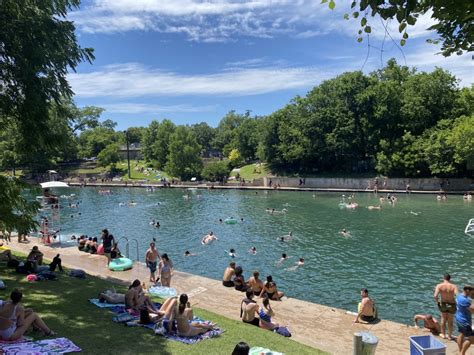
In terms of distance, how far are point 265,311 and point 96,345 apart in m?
5.33

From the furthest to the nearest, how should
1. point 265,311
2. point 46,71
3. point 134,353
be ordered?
point 265,311
point 46,71
point 134,353

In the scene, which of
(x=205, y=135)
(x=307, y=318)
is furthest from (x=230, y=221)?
(x=205, y=135)

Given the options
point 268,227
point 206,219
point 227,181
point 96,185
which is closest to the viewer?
point 268,227

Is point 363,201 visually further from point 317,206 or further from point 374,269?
point 374,269

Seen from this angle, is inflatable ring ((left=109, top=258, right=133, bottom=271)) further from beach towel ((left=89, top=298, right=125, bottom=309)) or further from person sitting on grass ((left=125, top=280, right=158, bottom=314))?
person sitting on grass ((left=125, top=280, right=158, bottom=314))

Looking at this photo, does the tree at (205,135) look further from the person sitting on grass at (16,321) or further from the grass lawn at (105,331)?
the person sitting on grass at (16,321)

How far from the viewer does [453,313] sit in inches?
488

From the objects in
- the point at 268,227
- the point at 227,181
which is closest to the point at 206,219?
the point at 268,227

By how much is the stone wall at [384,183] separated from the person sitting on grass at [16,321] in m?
58.0

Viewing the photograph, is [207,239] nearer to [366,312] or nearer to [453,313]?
[366,312]

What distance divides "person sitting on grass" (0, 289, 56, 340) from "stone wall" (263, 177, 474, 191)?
58025mm

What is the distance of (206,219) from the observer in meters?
41.0

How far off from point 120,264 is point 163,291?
16.8ft

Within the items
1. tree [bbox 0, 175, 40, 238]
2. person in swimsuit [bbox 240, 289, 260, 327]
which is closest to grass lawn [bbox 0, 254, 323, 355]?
person in swimsuit [bbox 240, 289, 260, 327]
